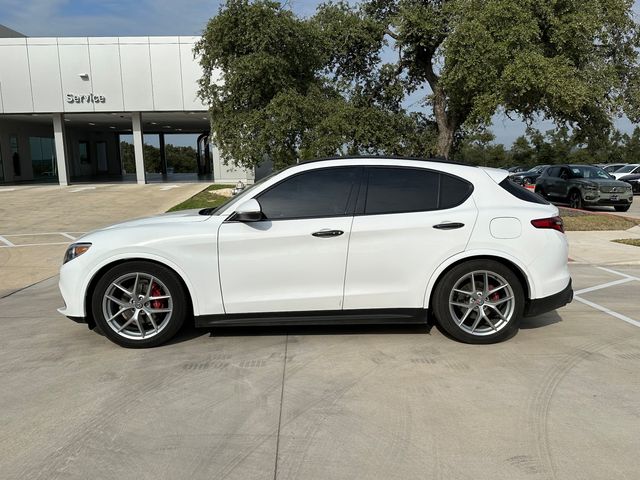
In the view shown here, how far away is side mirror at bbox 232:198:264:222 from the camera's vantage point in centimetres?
453

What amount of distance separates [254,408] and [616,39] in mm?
17254

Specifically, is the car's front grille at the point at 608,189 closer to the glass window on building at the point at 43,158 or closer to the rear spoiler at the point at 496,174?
the rear spoiler at the point at 496,174

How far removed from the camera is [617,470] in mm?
2889

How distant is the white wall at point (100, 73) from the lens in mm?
26141

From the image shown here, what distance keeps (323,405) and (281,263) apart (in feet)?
4.63

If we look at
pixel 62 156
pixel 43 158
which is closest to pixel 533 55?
pixel 62 156

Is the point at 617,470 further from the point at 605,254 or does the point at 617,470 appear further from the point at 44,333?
the point at 605,254

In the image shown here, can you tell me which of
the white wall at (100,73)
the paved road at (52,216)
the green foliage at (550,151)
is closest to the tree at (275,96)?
the paved road at (52,216)

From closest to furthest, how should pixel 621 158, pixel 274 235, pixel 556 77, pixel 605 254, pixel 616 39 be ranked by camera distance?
pixel 274 235 → pixel 605 254 → pixel 556 77 → pixel 616 39 → pixel 621 158

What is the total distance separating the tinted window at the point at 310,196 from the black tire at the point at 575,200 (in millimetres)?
15805

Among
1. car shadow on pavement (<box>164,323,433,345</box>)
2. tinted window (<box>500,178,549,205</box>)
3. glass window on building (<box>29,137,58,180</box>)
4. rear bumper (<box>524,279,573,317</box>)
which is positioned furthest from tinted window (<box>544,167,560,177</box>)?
glass window on building (<box>29,137,58,180</box>)

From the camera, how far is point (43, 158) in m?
38.8

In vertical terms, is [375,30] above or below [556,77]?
above

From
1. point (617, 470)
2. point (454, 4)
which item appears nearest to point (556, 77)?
point (454, 4)
